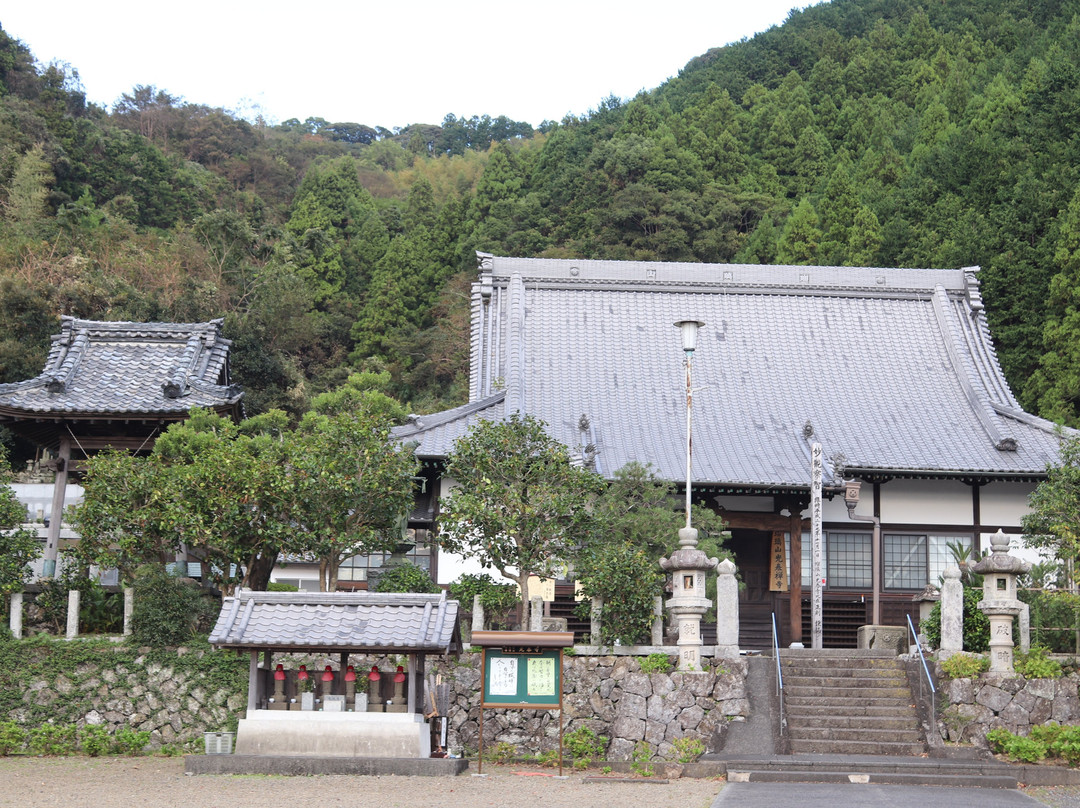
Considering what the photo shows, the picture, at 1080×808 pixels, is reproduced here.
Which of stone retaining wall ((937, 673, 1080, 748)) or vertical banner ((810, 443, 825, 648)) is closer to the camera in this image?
stone retaining wall ((937, 673, 1080, 748))

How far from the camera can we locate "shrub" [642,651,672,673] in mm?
15859

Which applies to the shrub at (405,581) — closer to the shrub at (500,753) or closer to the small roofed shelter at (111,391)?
the shrub at (500,753)

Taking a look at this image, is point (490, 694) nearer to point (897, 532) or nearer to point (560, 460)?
point (560, 460)

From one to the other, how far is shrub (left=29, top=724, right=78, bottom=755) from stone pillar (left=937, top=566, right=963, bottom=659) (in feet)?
40.1

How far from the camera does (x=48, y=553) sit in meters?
19.2

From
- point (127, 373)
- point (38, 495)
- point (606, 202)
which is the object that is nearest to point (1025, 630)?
point (127, 373)

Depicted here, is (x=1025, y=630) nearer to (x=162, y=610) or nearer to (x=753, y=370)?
(x=753, y=370)

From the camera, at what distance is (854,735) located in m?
14.9

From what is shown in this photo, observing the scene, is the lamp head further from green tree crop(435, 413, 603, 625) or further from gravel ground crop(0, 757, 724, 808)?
gravel ground crop(0, 757, 724, 808)

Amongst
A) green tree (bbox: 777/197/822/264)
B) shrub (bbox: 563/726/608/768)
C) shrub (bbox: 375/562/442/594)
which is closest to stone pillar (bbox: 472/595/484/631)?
shrub (bbox: 375/562/442/594)

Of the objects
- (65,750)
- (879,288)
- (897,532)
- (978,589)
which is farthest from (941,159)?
(65,750)

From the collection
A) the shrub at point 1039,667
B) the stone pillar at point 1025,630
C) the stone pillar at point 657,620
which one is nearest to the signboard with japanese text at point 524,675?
the stone pillar at point 657,620

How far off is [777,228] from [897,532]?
966 inches

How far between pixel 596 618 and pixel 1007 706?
5.70 metres
